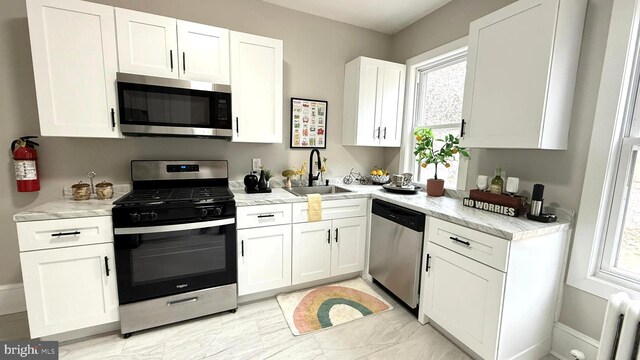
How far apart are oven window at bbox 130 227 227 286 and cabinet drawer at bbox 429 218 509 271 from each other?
160cm

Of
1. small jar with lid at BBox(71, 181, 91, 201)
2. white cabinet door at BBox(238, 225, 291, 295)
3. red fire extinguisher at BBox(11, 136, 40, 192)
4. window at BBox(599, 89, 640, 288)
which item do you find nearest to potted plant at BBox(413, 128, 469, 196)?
window at BBox(599, 89, 640, 288)

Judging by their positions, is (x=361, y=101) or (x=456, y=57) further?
(x=361, y=101)

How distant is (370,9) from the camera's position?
260cm

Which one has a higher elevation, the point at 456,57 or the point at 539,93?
the point at 456,57

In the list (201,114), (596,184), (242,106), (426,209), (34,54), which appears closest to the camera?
(596,184)

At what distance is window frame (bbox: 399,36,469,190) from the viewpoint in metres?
2.34

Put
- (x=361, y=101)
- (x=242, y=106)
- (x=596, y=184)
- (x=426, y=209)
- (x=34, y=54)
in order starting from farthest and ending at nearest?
(x=361, y=101), (x=242, y=106), (x=426, y=209), (x=34, y=54), (x=596, y=184)

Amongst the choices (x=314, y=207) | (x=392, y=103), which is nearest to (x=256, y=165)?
(x=314, y=207)

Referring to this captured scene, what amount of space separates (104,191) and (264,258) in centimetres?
132

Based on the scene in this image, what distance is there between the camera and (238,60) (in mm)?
2135

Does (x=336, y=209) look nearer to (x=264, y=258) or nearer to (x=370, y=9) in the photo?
(x=264, y=258)

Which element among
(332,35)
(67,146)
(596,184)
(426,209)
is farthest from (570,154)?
(67,146)

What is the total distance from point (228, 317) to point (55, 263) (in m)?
1.18

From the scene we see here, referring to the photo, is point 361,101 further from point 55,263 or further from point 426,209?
point 55,263
